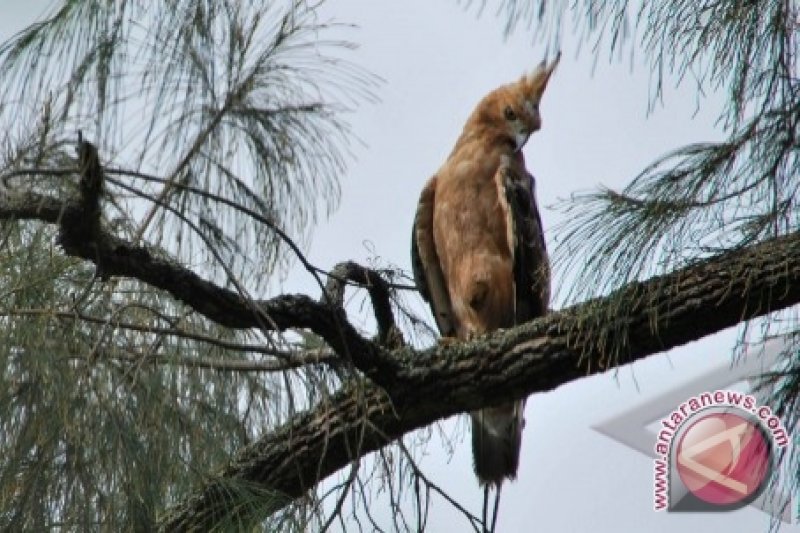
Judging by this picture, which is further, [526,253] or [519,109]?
[519,109]

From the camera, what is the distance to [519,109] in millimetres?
3877

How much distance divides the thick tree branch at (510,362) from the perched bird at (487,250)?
0.61 metres

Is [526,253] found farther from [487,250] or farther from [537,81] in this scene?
[537,81]

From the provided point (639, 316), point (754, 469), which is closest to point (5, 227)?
point (639, 316)

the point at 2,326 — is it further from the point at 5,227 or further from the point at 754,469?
the point at 754,469

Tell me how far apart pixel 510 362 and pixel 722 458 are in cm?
86

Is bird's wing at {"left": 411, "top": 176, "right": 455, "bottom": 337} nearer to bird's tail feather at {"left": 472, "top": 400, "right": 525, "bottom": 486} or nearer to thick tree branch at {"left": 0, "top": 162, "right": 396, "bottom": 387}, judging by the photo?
bird's tail feather at {"left": 472, "top": 400, "right": 525, "bottom": 486}

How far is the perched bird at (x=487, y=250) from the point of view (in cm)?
349

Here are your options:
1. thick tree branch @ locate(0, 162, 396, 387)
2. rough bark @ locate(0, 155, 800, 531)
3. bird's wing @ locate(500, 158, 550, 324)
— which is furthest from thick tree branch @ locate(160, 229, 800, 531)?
bird's wing @ locate(500, 158, 550, 324)

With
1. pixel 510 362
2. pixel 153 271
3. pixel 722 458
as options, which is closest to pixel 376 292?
pixel 510 362

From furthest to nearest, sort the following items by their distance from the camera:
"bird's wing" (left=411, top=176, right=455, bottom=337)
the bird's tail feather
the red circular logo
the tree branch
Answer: "bird's wing" (left=411, top=176, right=455, bottom=337) < the bird's tail feather < the tree branch < the red circular logo

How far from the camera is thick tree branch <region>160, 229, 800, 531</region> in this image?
248 centimetres

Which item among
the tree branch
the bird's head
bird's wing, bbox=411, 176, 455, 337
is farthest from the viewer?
the bird's head

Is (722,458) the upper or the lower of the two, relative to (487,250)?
lower
